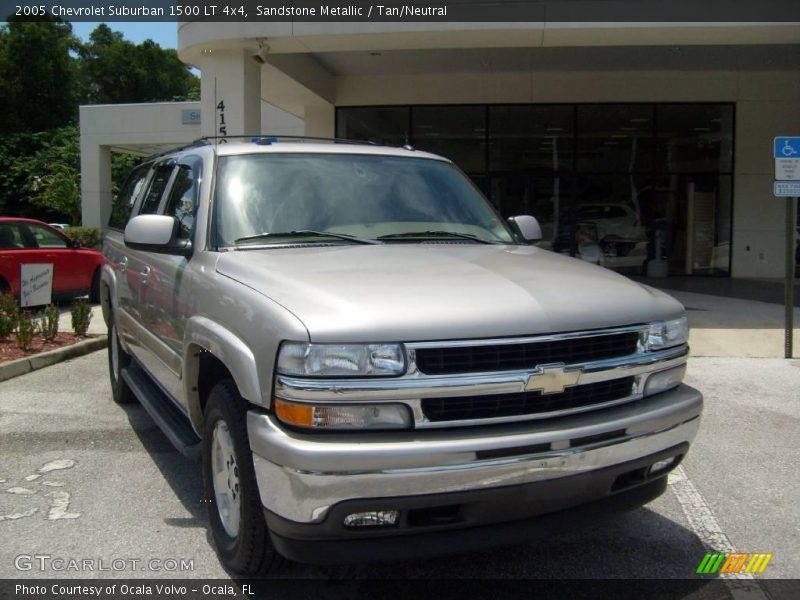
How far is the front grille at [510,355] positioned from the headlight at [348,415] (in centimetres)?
20

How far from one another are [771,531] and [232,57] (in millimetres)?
10072

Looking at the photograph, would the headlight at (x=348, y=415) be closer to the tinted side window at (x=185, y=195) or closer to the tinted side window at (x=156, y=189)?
the tinted side window at (x=185, y=195)

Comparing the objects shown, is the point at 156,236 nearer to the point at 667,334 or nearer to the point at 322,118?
the point at 667,334

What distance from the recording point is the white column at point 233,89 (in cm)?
1147

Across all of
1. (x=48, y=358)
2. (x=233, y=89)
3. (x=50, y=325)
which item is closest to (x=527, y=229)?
(x=48, y=358)

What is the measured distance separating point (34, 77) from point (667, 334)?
5046 cm

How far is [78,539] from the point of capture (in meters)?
3.80

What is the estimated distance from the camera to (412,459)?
2.66m

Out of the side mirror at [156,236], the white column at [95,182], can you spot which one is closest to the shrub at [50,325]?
the side mirror at [156,236]

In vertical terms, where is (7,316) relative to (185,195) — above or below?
below

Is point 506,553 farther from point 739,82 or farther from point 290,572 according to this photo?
point 739,82

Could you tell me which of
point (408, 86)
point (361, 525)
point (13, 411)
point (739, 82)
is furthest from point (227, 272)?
point (739, 82)

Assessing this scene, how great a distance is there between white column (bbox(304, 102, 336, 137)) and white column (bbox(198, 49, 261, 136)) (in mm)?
5005

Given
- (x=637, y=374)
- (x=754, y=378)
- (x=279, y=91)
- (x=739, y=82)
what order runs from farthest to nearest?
1. (x=739, y=82)
2. (x=279, y=91)
3. (x=754, y=378)
4. (x=637, y=374)
